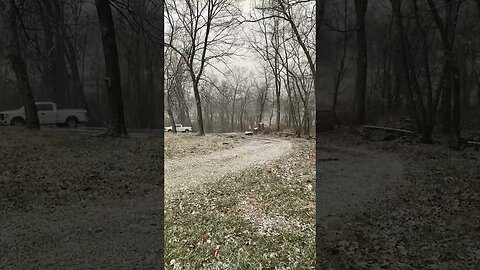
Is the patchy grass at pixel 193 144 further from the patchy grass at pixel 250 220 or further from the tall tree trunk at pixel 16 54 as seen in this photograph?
the tall tree trunk at pixel 16 54

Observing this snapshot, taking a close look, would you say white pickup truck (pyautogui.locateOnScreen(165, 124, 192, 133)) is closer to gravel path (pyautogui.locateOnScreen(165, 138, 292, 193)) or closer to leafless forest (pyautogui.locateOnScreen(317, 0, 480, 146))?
gravel path (pyautogui.locateOnScreen(165, 138, 292, 193))

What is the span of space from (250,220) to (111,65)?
47.0 inches

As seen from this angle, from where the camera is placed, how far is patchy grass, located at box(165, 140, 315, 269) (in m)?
1.92

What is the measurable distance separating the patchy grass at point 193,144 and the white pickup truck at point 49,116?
0.52m

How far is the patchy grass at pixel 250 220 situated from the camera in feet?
6.31

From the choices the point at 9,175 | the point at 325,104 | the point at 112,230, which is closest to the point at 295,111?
the point at 325,104

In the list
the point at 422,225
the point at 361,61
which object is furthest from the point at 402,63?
the point at 422,225

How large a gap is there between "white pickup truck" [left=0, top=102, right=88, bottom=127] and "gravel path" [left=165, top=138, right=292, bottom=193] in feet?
1.94

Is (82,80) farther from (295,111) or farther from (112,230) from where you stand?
(295,111)

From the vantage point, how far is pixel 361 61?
212 centimetres

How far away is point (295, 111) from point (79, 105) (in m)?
1.24

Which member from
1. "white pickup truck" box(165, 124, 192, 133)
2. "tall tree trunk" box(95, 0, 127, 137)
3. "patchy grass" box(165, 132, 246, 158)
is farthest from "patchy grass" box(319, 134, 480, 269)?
"tall tree trunk" box(95, 0, 127, 137)

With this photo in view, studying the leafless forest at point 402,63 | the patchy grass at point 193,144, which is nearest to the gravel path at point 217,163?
the patchy grass at point 193,144

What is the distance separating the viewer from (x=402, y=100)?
2.08 m
